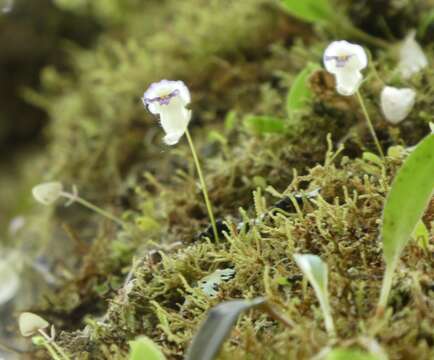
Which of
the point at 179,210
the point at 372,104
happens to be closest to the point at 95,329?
the point at 179,210

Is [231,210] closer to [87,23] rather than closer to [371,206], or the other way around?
[371,206]

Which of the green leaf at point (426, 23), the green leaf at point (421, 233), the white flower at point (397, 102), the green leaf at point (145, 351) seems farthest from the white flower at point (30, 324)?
the green leaf at point (426, 23)

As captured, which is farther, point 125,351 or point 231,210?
point 231,210

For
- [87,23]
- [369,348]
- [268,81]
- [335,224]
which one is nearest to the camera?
[369,348]

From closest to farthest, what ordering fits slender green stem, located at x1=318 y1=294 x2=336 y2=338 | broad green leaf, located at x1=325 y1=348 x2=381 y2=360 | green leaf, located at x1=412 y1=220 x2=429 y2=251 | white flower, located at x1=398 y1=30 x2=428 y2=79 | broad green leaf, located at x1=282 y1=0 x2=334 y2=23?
broad green leaf, located at x1=325 y1=348 x2=381 y2=360 < slender green stem, located at x1=318 y1=294 x2=336 y2=338 < green leaf, located at x1=412 y1=220 x2=429 y2=251 < white flower, located at x1=398 y1=30 x2=428 y2=79 < broad green leaf, located at x1=282 y1=0 x2=334 y2=23

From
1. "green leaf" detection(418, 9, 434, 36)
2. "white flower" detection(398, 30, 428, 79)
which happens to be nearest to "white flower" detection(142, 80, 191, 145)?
"white flower" detection(398, 30, 428, 79)

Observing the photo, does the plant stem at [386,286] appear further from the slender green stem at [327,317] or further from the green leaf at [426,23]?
the green leaf at [426,23]

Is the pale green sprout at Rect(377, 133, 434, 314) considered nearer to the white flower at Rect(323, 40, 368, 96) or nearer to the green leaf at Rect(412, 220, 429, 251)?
the green leaf at Rect(412, 220, 429, 251)
